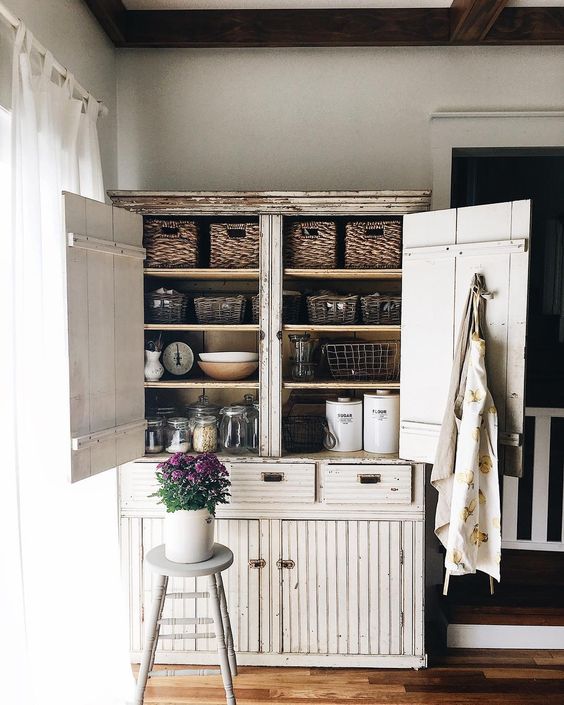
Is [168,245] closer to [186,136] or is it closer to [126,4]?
[186,136]

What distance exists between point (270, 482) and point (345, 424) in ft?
1.42

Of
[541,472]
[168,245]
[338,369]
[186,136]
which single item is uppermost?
[186,136]

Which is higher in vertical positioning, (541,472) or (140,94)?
(140,94)

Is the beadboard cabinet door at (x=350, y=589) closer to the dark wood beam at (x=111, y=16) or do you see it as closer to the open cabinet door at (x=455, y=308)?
the open cabinet door at (x=455, y=308)

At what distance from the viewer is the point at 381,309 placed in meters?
2.89

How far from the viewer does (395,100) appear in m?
3.13

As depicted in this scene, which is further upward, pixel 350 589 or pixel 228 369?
pixel 228 369

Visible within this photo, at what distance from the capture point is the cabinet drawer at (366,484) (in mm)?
2781

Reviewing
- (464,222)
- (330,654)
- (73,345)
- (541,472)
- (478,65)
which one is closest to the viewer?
(73,345)

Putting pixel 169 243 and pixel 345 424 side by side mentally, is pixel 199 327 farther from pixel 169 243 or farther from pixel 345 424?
pixel 345 424

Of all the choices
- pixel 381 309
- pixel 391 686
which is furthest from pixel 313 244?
pixel 391 686

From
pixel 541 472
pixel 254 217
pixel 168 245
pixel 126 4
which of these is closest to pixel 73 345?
pixel 168 245

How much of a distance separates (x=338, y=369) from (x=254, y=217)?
0.80m

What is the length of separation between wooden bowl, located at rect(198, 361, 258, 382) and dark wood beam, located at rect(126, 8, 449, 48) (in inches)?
59.7
